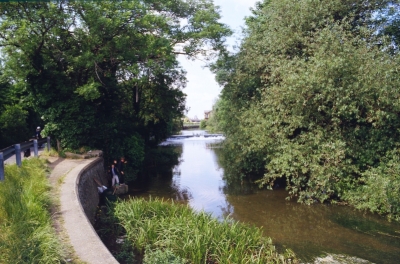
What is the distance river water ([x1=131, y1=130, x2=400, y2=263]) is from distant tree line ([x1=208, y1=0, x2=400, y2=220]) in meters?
0.83

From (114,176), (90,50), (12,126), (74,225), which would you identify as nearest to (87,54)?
(90,50)

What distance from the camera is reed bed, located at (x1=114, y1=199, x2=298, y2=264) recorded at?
7.54 meters

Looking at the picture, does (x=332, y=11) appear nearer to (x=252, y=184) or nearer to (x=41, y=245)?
(x=252, y=184)

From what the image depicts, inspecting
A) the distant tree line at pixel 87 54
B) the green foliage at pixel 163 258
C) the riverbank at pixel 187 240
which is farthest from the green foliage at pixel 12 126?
the green foliage at pixel 163 258

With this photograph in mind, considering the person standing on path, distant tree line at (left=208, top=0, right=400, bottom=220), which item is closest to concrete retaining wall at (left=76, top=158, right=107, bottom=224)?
the person standing on path

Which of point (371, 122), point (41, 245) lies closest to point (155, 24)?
point (371, 122)

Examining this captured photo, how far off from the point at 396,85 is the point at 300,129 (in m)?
4.18

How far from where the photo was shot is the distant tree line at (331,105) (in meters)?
12.7

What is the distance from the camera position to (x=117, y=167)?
17.1m

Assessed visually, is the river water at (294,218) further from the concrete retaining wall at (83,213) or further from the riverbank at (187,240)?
the concrete retaining wall at (83,213)

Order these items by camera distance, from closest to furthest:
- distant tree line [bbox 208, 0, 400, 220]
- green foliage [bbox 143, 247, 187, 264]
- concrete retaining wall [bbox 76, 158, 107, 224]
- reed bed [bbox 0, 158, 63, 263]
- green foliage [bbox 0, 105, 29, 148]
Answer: reed bed [bbox 0, 158, 63, 263]
green foliage [bbox 143, 247, 187, 264]
concrete retaining wall [bbox 76, 158, 107, 224]
distant tree line [bbox 208, 0, 400, 220]
green foliage [bbox 0, 105, 29, 148]

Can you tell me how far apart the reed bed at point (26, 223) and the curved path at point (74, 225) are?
1.03 ft

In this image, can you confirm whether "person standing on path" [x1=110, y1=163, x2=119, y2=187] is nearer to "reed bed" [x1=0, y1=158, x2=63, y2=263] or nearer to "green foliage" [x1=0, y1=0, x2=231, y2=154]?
"green foliage" [x1=0, y1=0, x2=231, y2=154]

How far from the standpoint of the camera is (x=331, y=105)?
13.7 m
